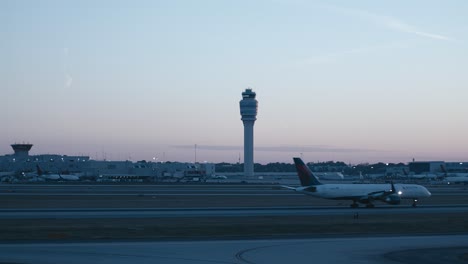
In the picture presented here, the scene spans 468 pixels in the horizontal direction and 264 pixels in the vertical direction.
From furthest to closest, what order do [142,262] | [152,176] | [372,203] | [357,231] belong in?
[152,176]
[372,203]
[357,231]
[142,262]

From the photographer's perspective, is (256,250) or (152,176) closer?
(256,250)

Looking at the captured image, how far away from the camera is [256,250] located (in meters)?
32.0

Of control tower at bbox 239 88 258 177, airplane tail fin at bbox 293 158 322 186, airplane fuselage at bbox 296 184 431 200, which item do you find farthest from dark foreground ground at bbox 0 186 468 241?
control tower at bbox 239 88 258 177

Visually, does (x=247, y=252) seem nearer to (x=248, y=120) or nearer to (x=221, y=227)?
(x=221, y=227)

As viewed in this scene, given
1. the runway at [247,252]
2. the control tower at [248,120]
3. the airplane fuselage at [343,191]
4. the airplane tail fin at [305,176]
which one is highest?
the control tower at [248,120]

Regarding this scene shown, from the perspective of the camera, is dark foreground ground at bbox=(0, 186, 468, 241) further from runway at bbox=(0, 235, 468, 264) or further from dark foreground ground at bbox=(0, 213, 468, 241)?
runway at bbox=(0, 235, 468, 264)

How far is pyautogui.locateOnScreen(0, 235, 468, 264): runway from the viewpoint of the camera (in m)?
28.2

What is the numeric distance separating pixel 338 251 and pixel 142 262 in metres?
9.71

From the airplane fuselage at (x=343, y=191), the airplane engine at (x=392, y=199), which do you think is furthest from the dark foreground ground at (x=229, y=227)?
the airplane fuselage at (x=343, y=191)

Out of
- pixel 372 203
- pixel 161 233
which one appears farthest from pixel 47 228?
pixel 372 203

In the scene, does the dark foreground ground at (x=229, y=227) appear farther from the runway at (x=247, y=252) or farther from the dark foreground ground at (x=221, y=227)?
the runway at (x=247, y=252)

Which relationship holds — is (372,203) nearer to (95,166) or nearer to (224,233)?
(224,233)

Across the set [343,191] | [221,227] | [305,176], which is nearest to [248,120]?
[305,176]

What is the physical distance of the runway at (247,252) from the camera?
28203 millimetres
